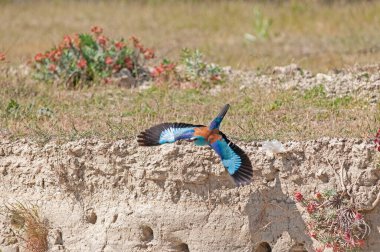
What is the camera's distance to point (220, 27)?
1498cm

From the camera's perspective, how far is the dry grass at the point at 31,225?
8.60m

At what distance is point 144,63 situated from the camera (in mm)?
11648

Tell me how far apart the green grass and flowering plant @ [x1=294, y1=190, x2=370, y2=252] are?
0.56m

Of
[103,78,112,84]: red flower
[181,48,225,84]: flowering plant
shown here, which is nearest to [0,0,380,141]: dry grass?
[103,78,112,84]: red flower

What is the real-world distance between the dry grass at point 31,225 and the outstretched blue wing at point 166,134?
1362 millimetres

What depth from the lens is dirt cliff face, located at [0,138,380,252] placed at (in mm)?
7988

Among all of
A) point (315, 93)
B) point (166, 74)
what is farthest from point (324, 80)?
point (166, 74)

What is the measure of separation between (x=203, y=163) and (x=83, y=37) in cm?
349

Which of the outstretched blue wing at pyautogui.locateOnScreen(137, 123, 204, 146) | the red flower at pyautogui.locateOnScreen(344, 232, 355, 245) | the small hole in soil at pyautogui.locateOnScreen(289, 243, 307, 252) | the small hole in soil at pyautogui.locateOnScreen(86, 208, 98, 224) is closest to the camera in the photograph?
the outstretched blue wing at pyautogui.locateOnScreen(137, 123, 204, 146)

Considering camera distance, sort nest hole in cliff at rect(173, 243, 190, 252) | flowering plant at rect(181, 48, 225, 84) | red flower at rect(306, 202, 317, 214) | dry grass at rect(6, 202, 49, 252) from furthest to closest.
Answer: flowering plant at rect(181, 48, 225, 84)
dry grass at rect(6, 202, 49, 252)
nest hole in cliff at rect(173, 243, 190, 252)
red flower at rect(306, 202, 317, 214)

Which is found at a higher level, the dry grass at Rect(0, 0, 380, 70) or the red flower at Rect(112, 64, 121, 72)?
the dry grass at Rect(0, 0, 380, 70)

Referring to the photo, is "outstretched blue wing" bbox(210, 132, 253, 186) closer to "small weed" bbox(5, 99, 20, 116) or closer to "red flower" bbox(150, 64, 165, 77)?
"small weed" bbox(5, 99, 20, 116)

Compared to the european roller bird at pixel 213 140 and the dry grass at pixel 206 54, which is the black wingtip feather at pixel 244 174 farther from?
the dry grass at pixel 206 54

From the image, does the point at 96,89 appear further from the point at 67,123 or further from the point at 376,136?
the point at 376,136
